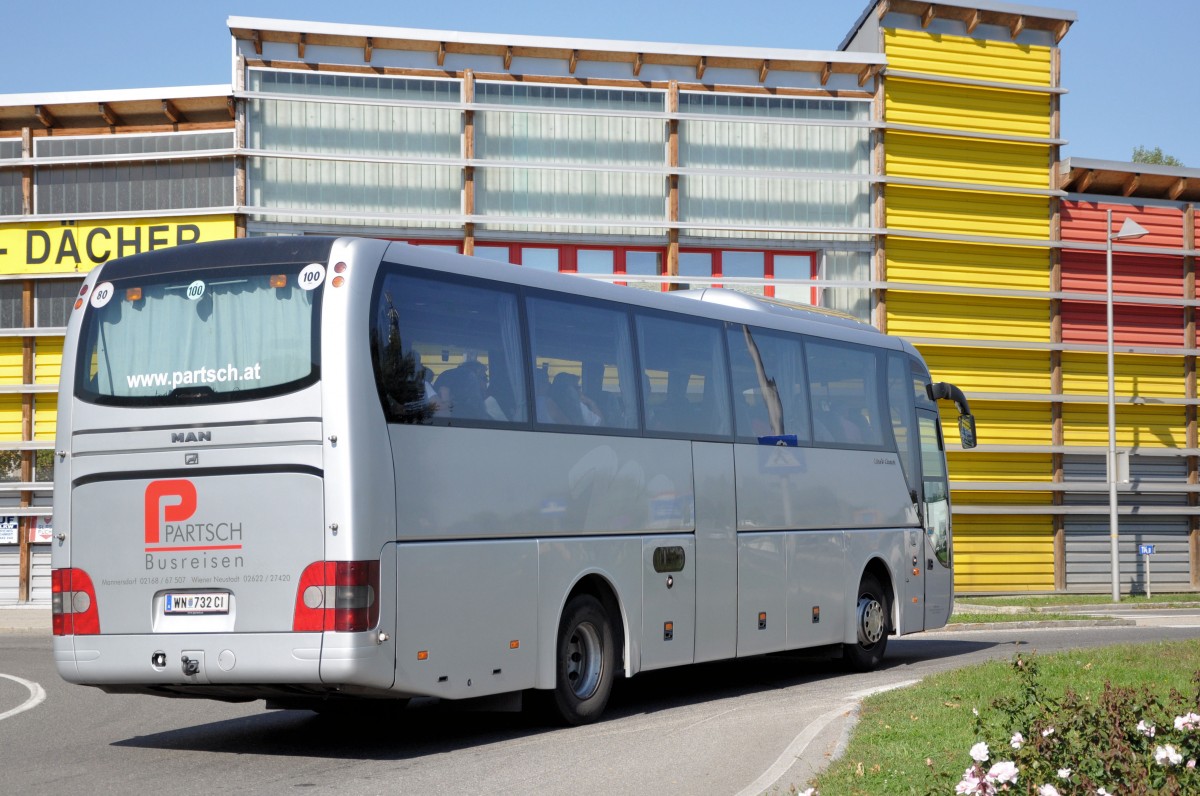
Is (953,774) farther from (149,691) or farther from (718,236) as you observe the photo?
(718,236)

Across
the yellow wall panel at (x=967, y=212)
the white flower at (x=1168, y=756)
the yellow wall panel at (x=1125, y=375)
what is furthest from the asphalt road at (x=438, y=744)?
the yellow wall panel at (x=1125, y=375)

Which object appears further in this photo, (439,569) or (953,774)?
(439,569)

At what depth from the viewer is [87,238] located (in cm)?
3269

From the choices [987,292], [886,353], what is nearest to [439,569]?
[886,353]

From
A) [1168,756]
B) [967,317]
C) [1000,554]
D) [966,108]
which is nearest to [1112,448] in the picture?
[1000,554]

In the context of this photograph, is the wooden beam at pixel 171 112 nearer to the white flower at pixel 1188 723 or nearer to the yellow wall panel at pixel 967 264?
the yellow wall panel at pixel 967 264

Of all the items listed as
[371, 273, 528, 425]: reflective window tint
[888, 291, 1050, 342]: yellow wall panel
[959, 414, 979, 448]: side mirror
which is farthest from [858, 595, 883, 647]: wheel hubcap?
[888, 291, 1050, 342]: yellow wall panel

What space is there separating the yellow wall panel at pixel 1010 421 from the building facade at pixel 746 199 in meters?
0.06

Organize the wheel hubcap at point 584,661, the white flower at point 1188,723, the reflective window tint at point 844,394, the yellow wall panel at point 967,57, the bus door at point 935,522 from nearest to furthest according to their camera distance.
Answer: the white flower at point 1188,723 → the wheel hubcap at point 584,661 → the reflective window tint at point 844,394 → the bus door at point 935,522 → the yellow wall panel at point 967,57

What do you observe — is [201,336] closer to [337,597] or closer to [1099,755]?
[337,597]

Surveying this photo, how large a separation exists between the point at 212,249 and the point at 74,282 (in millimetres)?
24320

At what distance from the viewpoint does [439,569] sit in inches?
401

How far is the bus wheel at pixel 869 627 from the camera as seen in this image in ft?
53.6

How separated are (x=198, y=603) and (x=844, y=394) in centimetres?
826
